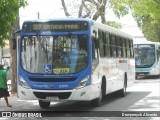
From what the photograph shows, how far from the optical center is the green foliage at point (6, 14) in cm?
1469

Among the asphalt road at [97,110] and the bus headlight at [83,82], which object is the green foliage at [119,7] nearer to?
the asphalt road at [97,110]

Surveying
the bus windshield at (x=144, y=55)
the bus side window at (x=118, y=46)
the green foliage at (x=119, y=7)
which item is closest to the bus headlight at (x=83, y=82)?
the bus side window at (x=118, y=46)

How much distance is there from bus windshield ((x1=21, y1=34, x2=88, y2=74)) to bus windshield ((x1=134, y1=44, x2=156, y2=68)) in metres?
23.6

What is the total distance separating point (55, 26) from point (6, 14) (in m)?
1.63

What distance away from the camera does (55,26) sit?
1453 centimetres

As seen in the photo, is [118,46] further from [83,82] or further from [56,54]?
[56,54]

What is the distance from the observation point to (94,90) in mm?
14898

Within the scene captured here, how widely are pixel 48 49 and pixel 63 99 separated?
5.21ft

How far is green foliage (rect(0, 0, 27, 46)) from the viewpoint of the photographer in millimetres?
14688

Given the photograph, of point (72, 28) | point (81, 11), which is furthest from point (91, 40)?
point (81, 11)

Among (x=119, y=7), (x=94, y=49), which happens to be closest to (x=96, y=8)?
(x=119, y=7)

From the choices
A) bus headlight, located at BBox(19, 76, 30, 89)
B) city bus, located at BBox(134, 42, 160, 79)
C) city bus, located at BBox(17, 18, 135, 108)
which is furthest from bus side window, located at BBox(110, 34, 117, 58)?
city bus, located at BBox(134, 42, 160, 79)

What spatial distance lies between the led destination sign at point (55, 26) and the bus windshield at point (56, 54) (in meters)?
0.24

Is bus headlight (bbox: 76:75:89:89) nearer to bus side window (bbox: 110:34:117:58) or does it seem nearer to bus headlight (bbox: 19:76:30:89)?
bus headlight (bbox: 19:76:30:89)
